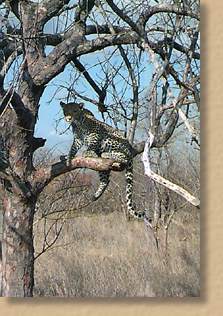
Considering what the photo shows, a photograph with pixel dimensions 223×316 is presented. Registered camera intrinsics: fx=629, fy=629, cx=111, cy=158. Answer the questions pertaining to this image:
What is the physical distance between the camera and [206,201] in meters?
1.88

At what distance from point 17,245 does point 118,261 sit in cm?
203

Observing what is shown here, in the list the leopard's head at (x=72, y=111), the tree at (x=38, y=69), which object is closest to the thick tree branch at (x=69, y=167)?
the tree at (x=38, y=69)

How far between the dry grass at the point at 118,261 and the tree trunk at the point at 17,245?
16.2 inches

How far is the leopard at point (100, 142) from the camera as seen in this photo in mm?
2547

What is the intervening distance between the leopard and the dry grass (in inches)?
17.8

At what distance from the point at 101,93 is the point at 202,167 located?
96 cm

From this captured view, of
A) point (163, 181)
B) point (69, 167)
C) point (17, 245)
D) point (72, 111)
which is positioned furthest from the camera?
point (72, 111)

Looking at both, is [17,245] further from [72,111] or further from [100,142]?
[72,111]

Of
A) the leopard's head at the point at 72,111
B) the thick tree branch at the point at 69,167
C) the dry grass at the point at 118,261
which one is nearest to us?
the thick tree branch at the point at 69,167

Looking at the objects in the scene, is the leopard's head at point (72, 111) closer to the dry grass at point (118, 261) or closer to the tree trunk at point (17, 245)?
the tree trunk at point (17, 245)

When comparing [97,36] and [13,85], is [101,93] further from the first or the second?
[13,85]

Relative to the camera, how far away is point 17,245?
2480mm

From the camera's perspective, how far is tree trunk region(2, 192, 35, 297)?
2457 mm

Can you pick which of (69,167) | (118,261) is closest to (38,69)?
(69,167)
